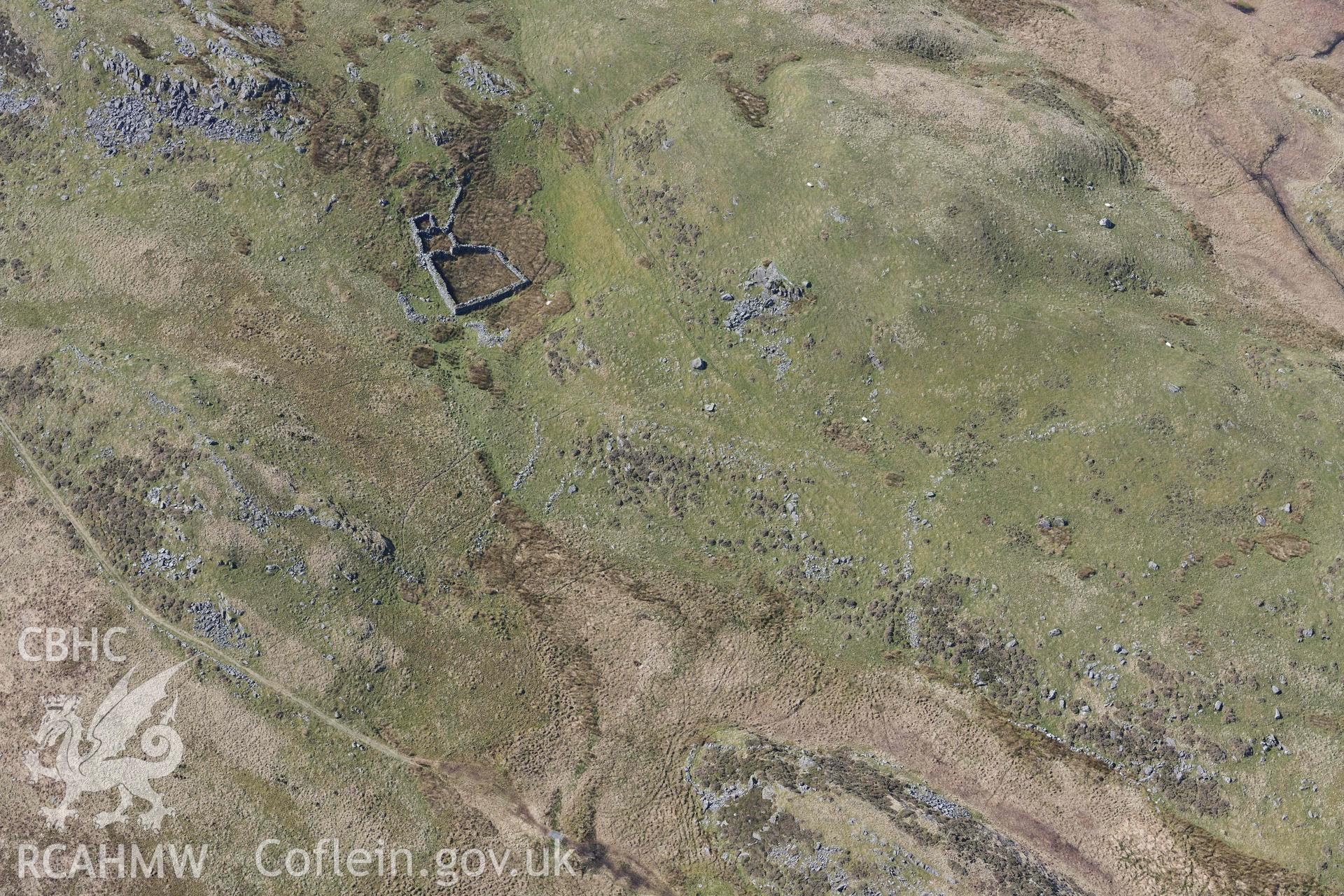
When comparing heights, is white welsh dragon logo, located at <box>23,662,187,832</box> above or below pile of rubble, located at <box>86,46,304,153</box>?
below

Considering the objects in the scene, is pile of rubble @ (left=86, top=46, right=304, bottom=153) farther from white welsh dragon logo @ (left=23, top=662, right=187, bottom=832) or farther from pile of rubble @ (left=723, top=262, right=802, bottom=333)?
white welsh dragon logo @ (left=23, top=662, right=187, bottom=832)

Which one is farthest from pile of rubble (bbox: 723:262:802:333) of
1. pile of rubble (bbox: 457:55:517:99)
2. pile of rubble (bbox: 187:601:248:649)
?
pile of rubble (bbox: 187:601:248:649)

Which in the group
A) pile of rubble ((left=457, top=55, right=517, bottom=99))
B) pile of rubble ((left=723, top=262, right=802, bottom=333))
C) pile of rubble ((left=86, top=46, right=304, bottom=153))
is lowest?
pile of rubble ((left=723, top=262, right=802, bottom=333))

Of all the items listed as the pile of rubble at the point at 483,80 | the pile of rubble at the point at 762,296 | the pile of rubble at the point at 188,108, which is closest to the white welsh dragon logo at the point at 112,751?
the pile of rubble at the point at 188,108

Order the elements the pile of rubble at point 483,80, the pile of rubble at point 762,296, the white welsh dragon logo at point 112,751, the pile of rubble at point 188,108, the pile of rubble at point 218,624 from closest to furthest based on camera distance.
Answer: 1. the white welsh dragon logo at point 112,751
2. the pile of rubble at point 218,624
3. the pile of rubble at point 762,296
4. the pile of rubble at point 188,108
5. the pile of rubble at point 483,80

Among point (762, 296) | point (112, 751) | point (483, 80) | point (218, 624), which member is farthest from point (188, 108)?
point (112, 751)

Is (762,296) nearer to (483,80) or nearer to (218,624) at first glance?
(483,80)

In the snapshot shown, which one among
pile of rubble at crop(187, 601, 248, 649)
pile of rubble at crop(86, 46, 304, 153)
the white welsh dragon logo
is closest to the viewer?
the white welsh dragon logo

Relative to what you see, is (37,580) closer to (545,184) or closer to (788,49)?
(545,184)

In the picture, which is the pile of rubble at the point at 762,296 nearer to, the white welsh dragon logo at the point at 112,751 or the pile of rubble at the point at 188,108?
the pile of rubble at the point at 188,108
